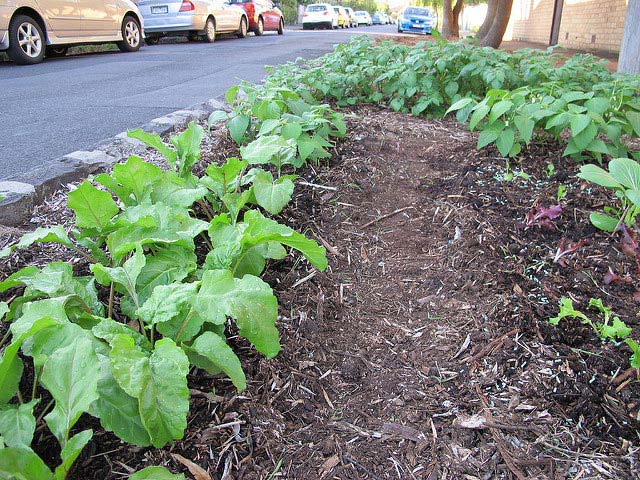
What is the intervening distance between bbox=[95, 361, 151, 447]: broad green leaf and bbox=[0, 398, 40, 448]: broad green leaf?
0.16 meters

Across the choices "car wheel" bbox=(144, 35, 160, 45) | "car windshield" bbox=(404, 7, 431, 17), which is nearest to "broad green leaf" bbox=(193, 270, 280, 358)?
"car wheel" bbox=(144, 35, 160, 45)

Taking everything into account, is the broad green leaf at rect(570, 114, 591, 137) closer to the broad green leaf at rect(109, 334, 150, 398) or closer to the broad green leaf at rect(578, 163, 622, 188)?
the broad green leaf at rect(578, 163, 622, 188)

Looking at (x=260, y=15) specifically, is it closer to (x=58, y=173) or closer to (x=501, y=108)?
(x=501, y=108)

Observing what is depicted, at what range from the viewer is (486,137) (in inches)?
122

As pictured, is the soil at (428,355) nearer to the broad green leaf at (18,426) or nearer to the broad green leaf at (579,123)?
the broad green leaf at (18,426)

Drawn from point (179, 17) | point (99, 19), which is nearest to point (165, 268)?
point (99, 19)

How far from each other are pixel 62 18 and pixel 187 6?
15.4 feet

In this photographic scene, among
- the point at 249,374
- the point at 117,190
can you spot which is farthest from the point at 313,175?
the point at 249,374

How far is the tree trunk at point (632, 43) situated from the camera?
208 inches

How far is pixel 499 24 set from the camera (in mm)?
10234

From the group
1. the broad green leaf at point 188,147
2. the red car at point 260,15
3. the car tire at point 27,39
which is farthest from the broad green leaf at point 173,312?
the red car at point 260,15

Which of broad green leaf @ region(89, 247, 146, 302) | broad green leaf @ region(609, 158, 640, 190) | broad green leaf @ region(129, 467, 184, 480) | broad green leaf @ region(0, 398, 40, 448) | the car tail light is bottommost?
broad green leaf @ region(129, 467, 184, 480)

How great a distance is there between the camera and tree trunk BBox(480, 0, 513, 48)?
10.0 m

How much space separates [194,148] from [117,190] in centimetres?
46
